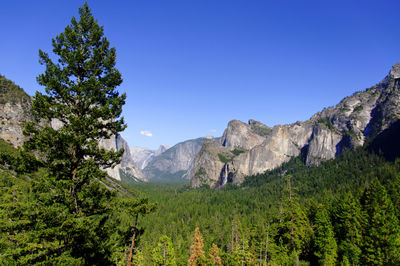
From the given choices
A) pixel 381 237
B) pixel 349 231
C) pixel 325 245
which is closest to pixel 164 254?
pixel 325 245

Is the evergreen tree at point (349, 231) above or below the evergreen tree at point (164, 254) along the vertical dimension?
above

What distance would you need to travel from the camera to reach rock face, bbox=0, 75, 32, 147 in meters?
125

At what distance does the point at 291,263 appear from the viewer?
33.4m

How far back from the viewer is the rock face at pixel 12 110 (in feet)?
410

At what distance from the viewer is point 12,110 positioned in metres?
133

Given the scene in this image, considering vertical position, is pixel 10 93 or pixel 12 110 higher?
pixel 10 93

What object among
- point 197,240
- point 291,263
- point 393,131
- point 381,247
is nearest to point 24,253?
point 291,263

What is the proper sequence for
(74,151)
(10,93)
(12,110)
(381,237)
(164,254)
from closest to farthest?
1. (74,151)
2. (381,237)
3. (164,254)
4. (12,110)
5. (10,93)

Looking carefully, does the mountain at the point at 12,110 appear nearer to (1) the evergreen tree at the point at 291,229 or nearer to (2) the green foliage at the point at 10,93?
(2) the green foliage at the point at 10,93

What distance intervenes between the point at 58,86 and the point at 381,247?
41449 mm

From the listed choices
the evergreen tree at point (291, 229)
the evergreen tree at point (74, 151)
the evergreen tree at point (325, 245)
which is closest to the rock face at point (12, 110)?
the evergreen tree at point (291, 229)

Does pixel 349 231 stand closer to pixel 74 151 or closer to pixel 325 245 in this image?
pixel 325 245

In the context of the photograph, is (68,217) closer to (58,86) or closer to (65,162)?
(65,162)

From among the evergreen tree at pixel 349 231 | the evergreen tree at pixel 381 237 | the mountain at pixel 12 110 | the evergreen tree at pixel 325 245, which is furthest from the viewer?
the mountain at pixel 12 110
